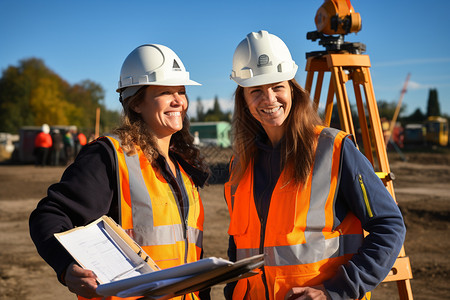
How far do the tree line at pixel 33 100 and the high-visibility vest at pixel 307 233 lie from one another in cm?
6011

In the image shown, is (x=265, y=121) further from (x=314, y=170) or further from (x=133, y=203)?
(x=133, y=203)

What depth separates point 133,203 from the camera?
2.22 m

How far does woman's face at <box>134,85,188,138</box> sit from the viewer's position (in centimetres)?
254

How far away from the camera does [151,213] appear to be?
224 cm

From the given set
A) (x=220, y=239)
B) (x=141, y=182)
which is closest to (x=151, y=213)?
(x=141, y=182)

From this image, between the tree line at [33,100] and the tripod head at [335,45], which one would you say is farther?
the tree line at [33,100]

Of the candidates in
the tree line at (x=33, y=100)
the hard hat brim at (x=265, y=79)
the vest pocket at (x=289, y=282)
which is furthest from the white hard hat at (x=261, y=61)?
the tree line at (x=33, y=100)

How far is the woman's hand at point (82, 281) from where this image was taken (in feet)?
5.89

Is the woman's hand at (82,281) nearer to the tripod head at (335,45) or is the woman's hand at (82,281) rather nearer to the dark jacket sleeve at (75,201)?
the dark jacket sleeve at (75,201)

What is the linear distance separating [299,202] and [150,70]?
1.15 metres

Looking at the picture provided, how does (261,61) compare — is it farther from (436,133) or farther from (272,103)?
(436,133)

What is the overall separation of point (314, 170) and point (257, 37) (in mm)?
813

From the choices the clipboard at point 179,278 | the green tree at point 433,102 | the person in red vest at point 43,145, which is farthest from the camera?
the green tree at point 433,102

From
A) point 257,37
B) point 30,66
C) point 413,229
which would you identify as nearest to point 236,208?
point 257,37
